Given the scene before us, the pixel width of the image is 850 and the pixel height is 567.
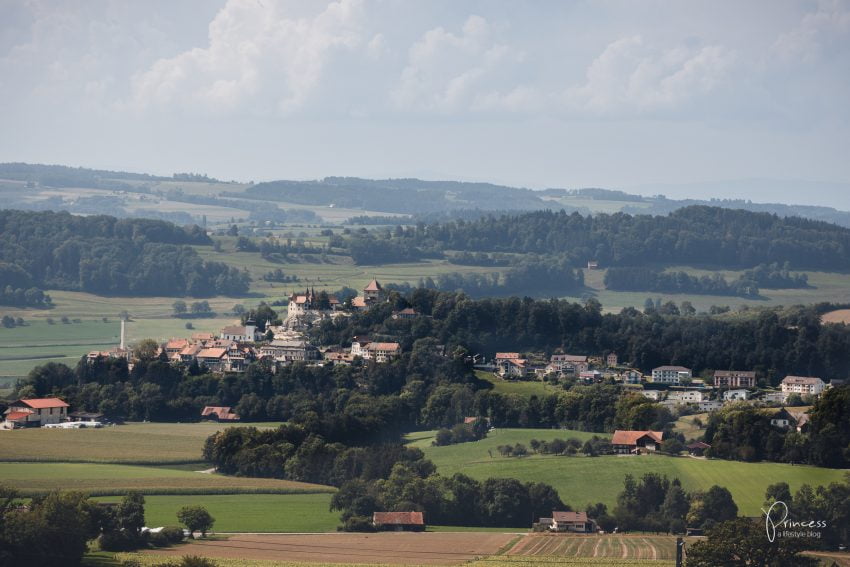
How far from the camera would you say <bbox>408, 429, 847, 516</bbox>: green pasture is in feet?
188

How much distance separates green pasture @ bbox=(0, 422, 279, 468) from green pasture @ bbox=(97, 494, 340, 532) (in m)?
8.11

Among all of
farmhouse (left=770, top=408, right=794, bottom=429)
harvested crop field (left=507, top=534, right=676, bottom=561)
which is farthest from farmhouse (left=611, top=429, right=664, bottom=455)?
harvested crop field (left=507, top=534, right=676, bottom=561)

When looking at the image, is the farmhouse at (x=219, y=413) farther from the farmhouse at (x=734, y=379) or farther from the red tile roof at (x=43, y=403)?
the farmhouse at (x=734, y=379)

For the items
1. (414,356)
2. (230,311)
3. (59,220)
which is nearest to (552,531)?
(414,356)

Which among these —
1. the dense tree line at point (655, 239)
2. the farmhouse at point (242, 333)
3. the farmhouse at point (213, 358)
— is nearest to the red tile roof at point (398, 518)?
the farmhouse at point (213, 358)

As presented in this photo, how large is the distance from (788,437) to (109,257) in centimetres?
8646

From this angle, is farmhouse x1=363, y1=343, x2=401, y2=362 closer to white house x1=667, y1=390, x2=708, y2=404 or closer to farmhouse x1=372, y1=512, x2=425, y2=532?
white house x1=667, y1=390, x2=708, y2=404

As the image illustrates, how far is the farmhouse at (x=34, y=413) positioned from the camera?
73.7 meters

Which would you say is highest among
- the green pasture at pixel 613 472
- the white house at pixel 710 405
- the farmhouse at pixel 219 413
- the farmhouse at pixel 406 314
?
the farmhouse at pixel 406 314

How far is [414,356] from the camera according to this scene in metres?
81.7

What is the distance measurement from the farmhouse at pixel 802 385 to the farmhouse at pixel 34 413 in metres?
36.6

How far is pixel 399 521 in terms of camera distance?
176ft

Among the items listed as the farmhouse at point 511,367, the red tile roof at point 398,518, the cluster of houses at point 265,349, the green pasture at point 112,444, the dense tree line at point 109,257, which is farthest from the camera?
the dense tree line at point 109,257

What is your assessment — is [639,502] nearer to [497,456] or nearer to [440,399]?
[497,456]
